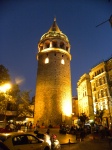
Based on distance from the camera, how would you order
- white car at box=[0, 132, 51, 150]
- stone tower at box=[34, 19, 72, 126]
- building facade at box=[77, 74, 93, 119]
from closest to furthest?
white car at box=[0, 132, 51, 150] → stone tower at box=[34, 19, 72, 126] → building facade at box=[77, 74, 93, 119]

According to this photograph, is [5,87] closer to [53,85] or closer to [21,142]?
[21,142]

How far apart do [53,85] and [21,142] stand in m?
26.2

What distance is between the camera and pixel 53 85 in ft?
107

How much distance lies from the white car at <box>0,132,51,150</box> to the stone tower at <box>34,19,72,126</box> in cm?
2343

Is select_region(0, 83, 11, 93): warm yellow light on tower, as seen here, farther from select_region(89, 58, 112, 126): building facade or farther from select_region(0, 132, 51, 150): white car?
select_region(89, 58, 112, 126): building facade

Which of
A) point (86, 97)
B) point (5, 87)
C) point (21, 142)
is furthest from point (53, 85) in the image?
point (21, 142)

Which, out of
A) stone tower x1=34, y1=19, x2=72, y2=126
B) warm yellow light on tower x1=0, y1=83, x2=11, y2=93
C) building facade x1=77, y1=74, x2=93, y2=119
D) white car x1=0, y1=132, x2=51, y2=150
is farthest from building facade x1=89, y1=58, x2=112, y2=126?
white car x1=0, y1=132, x2=51, y2=150

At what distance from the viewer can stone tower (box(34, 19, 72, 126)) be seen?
101 ft

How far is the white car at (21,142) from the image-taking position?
236 inches

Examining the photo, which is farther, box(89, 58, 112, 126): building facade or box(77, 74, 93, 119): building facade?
box(77, 74, 93, 119): building facade

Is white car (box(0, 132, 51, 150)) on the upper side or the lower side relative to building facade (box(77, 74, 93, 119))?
lower

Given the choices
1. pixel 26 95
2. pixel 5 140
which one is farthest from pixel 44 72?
pixel 5 140

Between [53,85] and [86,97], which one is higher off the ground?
[53,85]

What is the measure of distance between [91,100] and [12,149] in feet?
114
